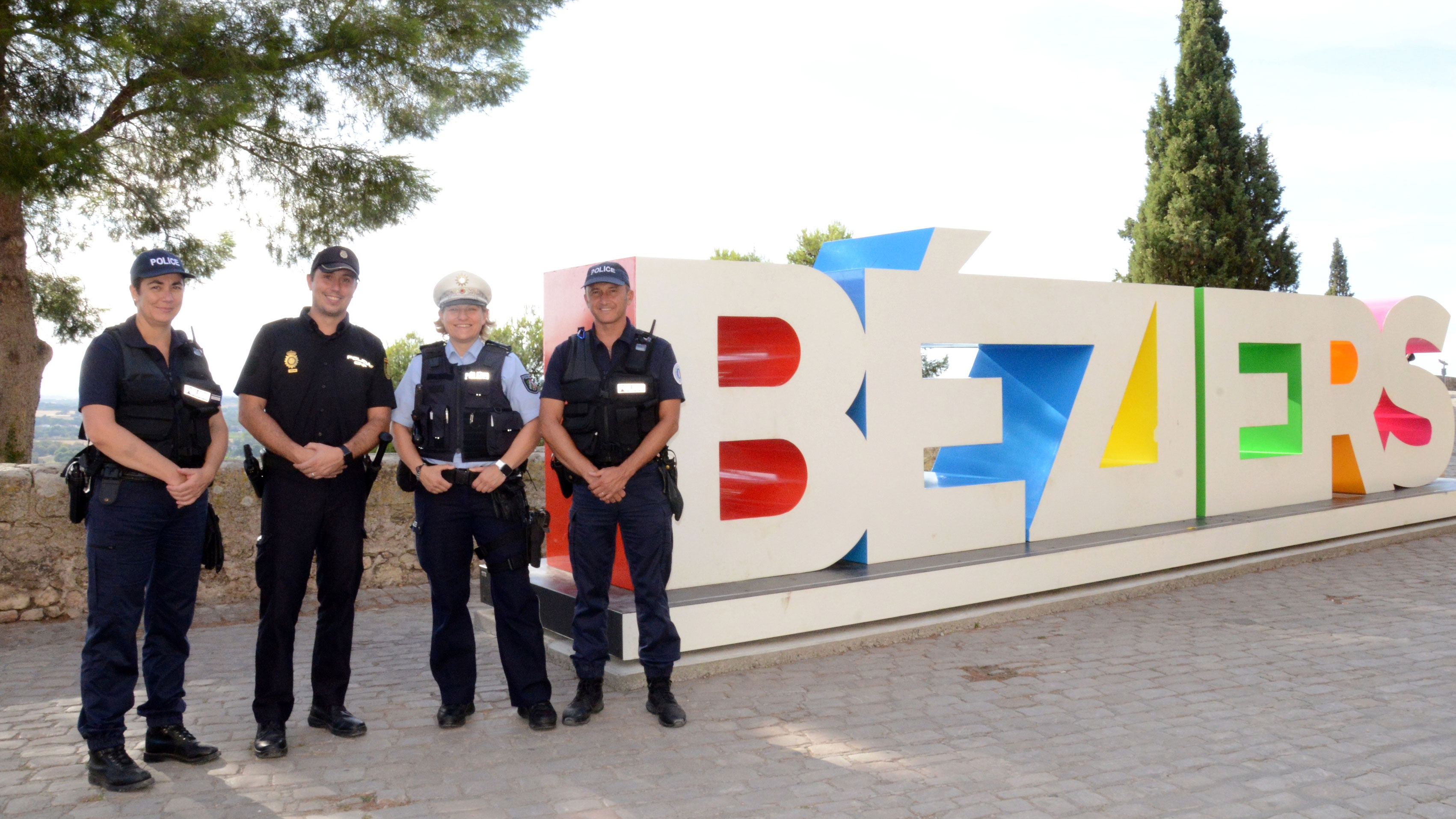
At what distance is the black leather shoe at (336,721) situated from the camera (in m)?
4.21

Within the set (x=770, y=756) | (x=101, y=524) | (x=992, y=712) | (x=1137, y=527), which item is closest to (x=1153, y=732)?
(x=992, y=712)

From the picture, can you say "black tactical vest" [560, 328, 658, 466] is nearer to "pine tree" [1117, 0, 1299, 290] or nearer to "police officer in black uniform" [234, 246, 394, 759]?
"police officer in black uniform" [234, 246, 394, 759]

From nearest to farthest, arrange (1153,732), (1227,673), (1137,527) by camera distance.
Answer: (1153,732) < (1227,673) < (1137,527)

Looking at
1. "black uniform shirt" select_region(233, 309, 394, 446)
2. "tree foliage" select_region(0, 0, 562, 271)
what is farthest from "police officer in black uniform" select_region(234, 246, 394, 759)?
"tree foliage" select_region(0, 0, 562, 271)

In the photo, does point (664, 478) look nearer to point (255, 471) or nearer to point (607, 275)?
point (607, 275)

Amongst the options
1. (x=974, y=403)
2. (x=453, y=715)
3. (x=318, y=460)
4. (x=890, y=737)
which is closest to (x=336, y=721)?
(x=453, y=715)

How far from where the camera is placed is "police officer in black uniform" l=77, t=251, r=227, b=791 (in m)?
3.70

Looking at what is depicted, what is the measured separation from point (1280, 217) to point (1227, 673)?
22.3 metres

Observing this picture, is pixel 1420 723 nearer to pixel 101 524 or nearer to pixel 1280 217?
pixel 101 524

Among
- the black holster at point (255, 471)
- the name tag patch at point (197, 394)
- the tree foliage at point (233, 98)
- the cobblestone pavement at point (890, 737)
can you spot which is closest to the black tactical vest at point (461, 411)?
the black holster at point (255, 471)

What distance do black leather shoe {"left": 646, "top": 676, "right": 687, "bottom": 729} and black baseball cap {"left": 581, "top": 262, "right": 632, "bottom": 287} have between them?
5.90 feet

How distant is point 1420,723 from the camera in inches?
169

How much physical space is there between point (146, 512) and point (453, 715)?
149 cm

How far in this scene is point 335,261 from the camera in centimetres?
414
